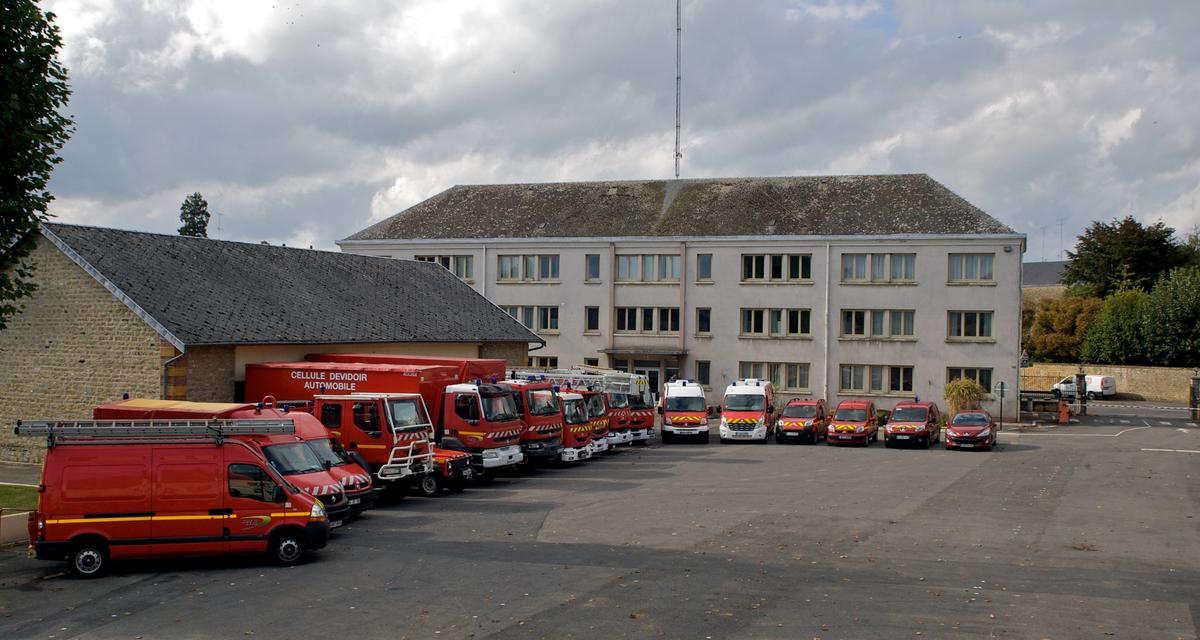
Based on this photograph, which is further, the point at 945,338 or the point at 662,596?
the point at 945,338

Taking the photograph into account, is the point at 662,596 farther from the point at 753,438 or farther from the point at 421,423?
the point at 753,438

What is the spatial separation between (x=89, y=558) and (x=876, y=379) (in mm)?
42947

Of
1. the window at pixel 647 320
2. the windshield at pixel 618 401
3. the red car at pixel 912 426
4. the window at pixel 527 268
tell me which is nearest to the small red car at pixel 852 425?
the red car at pixel 912 426

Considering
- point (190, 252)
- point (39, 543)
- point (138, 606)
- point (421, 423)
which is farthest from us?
point (190, 252)

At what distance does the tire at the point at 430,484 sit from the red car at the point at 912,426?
2004 cm

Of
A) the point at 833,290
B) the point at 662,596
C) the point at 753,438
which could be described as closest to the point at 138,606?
the point at 662,596

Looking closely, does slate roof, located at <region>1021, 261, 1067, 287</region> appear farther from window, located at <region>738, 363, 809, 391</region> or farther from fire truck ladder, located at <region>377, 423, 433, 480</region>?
fire truck ladder, located at <region>377, 423, 433, 480</region>

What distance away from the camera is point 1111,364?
244ft

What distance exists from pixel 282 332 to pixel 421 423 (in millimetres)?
8933

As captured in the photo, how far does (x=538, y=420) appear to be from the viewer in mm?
28812

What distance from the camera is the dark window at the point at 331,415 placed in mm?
23906

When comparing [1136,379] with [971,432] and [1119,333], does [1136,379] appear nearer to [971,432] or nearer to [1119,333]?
[1119,333]

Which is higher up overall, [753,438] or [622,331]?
[622,331]

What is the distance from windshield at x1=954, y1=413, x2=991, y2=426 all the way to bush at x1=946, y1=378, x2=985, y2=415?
10493 millimetres
